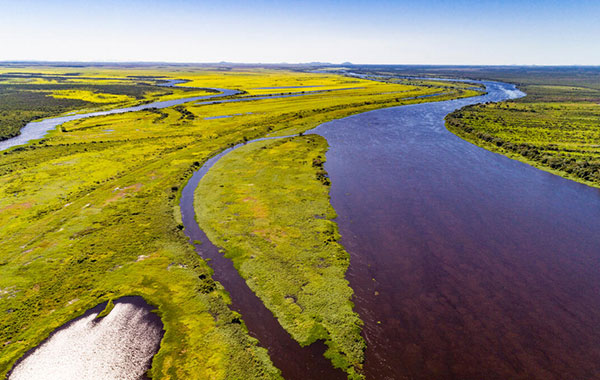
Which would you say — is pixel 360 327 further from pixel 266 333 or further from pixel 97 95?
pixel 97 95

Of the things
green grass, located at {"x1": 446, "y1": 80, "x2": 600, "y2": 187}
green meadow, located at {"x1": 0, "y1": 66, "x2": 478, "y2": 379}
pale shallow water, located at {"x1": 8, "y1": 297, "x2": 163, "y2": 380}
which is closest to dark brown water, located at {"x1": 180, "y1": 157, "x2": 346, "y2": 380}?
green meadow, located at {"x1": 0, "y1": 66, "x2": 478, "y2": 379}

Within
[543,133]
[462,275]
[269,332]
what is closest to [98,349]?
[269,332]

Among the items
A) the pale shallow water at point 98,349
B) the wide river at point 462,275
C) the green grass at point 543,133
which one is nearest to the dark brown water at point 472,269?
the wide river at point 462,275

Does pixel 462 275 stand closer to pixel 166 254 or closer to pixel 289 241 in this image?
pixel 289 241

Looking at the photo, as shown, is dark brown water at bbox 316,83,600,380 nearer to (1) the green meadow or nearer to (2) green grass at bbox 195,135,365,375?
(2) green grass at bbox 195,135,365,375

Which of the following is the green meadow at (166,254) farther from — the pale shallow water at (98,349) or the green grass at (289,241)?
the pale shallow water at (98,349)

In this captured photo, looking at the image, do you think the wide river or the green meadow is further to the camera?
the green meadow
